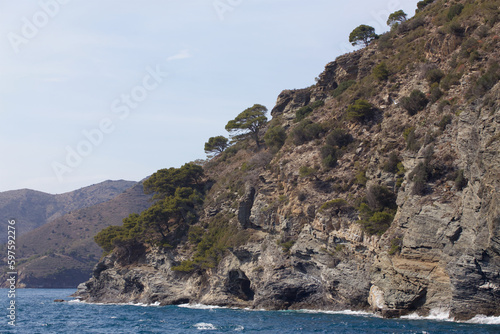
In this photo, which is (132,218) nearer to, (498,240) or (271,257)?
(271,257)

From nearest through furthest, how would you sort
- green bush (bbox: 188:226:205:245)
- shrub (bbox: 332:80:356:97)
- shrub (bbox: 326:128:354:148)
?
shrub (bbox: 326:128:354:148) < green bush (bbox: 188:226:205:245) < shrub (bbox: 332:80:356:97)

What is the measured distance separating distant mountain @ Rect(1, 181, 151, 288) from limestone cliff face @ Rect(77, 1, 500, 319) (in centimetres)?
8559

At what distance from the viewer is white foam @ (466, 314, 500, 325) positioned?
2472cm

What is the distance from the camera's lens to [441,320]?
27328 mm

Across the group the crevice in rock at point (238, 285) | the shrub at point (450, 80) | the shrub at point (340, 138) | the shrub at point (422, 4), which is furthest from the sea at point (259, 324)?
the shrub at point (422, 4)

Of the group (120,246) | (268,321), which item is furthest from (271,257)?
(120,246)

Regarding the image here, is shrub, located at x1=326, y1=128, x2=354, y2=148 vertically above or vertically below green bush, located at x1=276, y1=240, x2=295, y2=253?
above

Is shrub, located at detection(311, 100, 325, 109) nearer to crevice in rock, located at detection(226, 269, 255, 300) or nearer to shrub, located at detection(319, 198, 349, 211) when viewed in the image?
shrub, located at detection(319, 198, 349, 211)

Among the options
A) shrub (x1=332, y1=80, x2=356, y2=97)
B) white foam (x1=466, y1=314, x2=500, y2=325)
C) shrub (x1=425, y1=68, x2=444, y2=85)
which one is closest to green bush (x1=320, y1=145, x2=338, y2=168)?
shrub (x1=425, y1=68, x2=444, y2=85)

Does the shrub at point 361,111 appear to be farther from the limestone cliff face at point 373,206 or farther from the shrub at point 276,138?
the shrub at point 276,138

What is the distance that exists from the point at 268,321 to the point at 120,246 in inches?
1455

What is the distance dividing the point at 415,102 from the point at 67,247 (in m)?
152

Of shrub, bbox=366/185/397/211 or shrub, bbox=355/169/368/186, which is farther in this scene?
shrub, bbox=355/169/368/186

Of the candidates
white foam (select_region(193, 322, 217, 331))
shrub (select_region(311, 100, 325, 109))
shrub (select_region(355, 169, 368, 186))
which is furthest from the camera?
shrub (select_region(311, 100, 325, 109))
